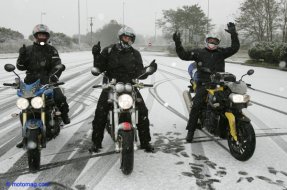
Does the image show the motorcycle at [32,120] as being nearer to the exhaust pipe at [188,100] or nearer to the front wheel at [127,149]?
the front wheel at [127,149]

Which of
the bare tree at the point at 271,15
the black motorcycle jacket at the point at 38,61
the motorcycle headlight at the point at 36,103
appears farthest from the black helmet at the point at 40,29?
the bare tree at the point at 271,15

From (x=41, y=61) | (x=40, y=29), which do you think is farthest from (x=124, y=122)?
(x=40, y=29)

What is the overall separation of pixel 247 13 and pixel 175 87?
3881 centimetres

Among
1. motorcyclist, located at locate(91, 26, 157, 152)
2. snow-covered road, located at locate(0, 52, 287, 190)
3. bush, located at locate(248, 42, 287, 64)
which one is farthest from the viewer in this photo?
bush, located at locate(248, 42, 287, 64)

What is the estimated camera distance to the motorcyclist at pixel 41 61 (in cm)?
545

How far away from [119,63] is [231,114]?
6.02ft

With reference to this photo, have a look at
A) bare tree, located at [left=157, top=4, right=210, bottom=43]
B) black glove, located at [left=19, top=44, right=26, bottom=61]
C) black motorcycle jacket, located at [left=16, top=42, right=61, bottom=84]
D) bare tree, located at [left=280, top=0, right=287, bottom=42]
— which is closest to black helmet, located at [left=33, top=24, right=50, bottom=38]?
black motorcycle jacket, located at [left=16, top=42, right=61, bottom=84]

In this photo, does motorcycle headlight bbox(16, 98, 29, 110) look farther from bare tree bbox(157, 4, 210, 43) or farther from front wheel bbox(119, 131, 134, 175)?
bare tree bbox(157, 4, 210, 43)

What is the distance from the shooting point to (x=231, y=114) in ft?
16.7

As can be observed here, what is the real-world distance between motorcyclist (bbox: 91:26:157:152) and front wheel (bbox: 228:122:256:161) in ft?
4.17

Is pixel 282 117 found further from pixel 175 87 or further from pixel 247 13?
pixel 247 13

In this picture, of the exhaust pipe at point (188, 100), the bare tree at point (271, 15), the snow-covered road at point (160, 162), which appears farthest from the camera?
the bare tree at point (271, 15)

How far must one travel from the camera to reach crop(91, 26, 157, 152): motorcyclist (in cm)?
512

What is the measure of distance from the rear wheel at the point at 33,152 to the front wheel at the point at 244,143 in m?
2.78
